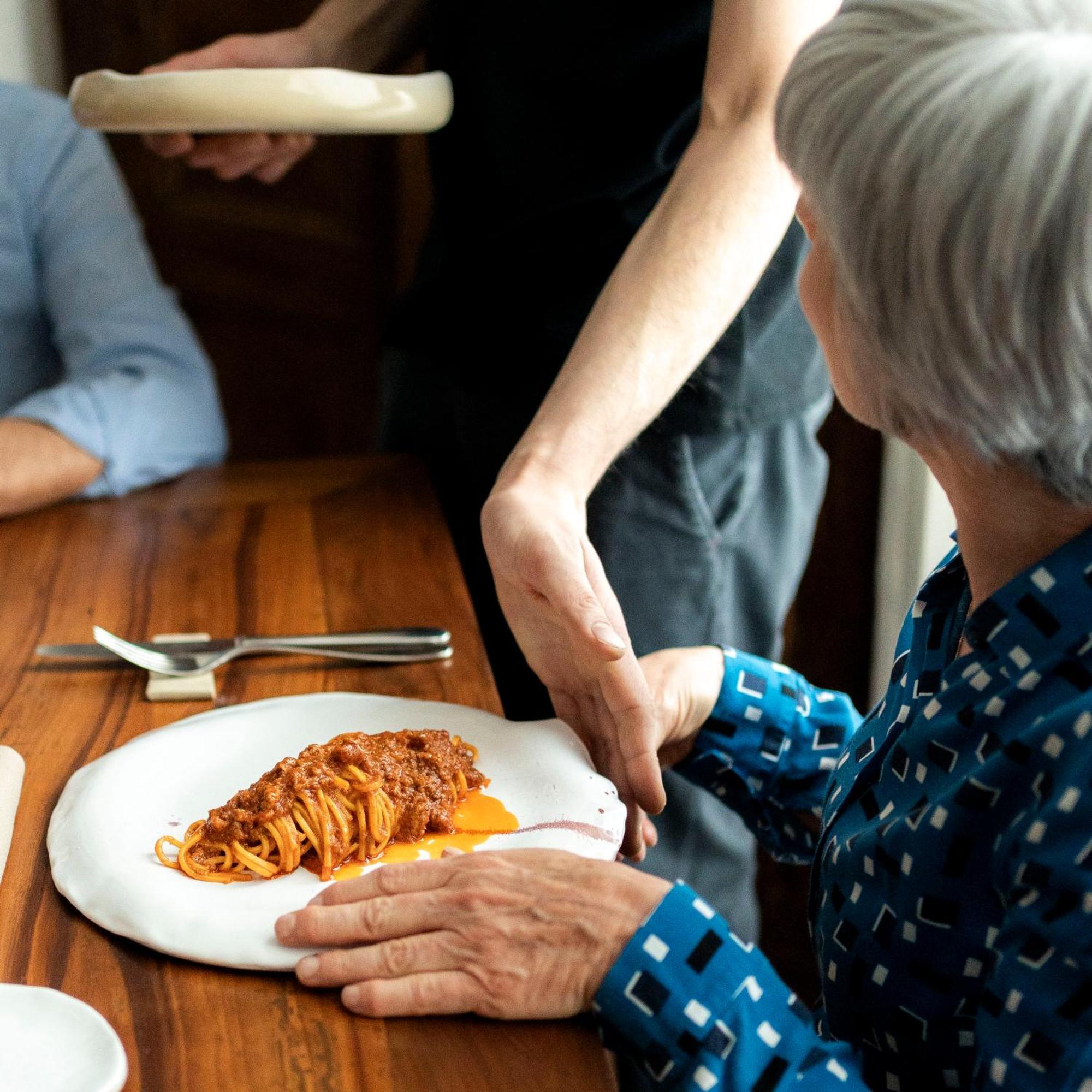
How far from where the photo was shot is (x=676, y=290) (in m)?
1.20

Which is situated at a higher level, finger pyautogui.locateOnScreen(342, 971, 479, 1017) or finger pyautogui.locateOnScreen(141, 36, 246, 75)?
finger pyautogui.locateOnScreen(141, 36, 246, 75)

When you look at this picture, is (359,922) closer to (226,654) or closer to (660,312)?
(226,654)

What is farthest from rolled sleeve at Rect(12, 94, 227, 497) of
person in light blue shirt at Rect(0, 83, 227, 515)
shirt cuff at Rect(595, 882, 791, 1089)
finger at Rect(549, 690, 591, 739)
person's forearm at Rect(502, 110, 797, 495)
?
shirt cuff at Rect(595, 882, 791, 1089)

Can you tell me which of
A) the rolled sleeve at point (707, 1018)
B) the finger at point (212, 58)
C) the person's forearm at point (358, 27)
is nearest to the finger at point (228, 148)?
the finger at point (212, 58)

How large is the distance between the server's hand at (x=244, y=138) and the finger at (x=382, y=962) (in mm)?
1076

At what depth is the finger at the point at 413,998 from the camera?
73cm

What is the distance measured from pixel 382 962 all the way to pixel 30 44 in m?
2.86

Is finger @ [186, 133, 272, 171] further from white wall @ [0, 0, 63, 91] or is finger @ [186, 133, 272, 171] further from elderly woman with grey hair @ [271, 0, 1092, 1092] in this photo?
white wall @ [0, 0, 63, 91]

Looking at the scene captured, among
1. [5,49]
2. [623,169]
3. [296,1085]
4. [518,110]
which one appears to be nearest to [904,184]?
[296,1085]

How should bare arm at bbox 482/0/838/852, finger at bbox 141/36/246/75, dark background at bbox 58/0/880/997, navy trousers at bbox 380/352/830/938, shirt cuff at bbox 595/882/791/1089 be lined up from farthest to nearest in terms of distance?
1. dark background at bbox 58/0/880/997
2. finger at bbox 141/36/246/75
3. navy trousers at bbox 380/352/830/938
4. bare arm at bbox 482/0/838/852
5. shirt cuff at bbox 595/882/791/1089

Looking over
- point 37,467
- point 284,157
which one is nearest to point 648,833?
point 37,467

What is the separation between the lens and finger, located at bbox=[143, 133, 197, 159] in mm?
1521

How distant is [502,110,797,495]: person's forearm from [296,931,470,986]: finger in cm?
52

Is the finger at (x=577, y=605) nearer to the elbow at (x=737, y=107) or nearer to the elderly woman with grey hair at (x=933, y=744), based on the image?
the elderly woman with grey hair at (x=933, y=744)
